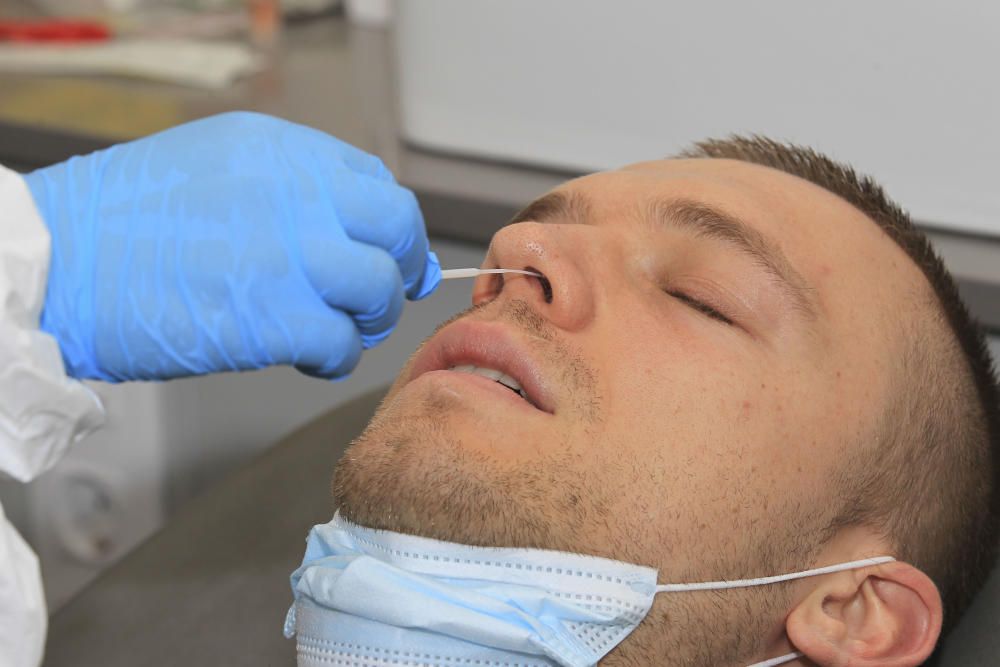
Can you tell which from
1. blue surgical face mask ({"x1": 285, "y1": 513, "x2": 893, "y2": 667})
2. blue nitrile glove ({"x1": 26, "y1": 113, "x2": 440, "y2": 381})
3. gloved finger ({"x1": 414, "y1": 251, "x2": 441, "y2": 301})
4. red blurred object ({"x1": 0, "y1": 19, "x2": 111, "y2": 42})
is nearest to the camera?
blue surgical face mask ({"x1": 285, "y1": 513, "x2": 893, "y2": 667})

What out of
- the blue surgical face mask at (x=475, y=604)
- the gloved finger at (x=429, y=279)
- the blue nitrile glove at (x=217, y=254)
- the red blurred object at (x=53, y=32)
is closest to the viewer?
the blue surgical face mask at (x=475, y=604)

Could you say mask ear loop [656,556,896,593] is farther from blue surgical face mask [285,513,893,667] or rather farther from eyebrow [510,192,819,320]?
eyebrow [510,192,819,320]

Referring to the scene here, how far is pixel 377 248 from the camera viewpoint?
1135 mm

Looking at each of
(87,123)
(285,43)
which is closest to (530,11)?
(87,123)

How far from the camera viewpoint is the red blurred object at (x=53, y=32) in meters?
2.35

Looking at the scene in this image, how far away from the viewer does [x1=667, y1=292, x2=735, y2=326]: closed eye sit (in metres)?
1.13

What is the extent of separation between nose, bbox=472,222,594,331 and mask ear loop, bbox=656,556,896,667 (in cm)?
26

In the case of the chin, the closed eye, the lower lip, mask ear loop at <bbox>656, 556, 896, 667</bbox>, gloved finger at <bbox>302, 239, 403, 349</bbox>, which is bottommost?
mask ear loop at <bbox>656, 556, 896, 667</bbox>

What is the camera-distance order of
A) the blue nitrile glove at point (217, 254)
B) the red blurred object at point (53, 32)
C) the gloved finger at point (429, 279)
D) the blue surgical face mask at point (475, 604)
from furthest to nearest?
the red blurred object at point (53, 32) → the gloved finger at point (429, 279) → the blue nitrile glove at point (217, 254) → the blue surgical face mask at point (475, 604)

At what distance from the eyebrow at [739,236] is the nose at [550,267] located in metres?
0.09

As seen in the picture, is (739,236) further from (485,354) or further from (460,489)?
(460,489)

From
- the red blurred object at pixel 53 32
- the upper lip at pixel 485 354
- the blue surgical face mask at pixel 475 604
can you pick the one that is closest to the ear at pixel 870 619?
the blue surgical face mask at pixel 475 604

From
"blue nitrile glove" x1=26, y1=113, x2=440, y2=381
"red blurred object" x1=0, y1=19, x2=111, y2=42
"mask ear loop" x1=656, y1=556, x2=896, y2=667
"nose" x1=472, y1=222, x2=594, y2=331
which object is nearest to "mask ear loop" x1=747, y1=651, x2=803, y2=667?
"mask ear loop" x1=656, y1=556, x2=896, y2=667

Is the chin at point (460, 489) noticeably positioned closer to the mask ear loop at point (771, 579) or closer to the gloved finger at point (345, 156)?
the mask ear loop at point (771, 579)
